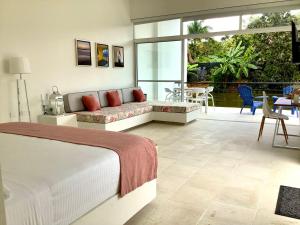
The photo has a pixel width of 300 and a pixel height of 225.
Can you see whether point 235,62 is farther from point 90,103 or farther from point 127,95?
point 90,103

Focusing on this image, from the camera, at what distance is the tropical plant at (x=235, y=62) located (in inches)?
361

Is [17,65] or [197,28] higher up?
[197,28]

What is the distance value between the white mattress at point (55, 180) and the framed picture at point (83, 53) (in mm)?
3756

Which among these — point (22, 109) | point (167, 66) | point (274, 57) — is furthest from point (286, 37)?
point (22, 109)

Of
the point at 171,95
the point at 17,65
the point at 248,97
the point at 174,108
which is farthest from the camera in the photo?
the point at 171,95

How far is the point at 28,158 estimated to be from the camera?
1971 mm

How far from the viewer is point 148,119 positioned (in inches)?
242

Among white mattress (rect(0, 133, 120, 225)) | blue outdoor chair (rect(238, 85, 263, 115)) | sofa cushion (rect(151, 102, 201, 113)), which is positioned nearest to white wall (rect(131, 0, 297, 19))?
blue outdoor chair (rect(238, 85, 263, 115))

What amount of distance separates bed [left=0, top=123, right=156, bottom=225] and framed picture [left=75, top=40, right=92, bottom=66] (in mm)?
3651

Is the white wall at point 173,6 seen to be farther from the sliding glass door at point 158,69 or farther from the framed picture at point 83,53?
the framed picture at point 83,53

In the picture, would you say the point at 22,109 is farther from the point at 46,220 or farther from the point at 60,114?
the point at 46,220

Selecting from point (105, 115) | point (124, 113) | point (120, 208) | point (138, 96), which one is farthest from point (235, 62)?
point (120, 208)

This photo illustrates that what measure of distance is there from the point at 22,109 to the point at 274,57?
7.56 meters

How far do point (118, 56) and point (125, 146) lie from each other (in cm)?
514
